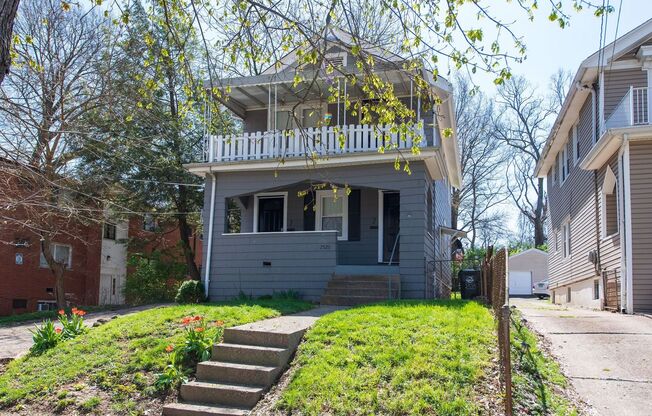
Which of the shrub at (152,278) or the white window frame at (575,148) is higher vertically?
the white window frame at (575,148)

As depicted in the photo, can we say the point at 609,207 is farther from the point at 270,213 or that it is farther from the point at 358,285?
the point at 270,213

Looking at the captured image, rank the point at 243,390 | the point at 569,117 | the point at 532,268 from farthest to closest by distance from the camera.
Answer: the point at 532,268
the point at 569,117
the point at 243,390

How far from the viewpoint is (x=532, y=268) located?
43562 millimetres

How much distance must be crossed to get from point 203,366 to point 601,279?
11520 millimetres

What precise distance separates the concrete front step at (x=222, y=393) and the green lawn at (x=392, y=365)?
457 mm

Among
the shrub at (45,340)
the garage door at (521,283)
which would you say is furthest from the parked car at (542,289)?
the shrub at (45,340)

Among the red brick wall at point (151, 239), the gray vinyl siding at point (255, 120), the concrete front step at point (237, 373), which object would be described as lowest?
the concrete front step at point (237, 373)

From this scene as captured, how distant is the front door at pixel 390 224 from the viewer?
1612 cm

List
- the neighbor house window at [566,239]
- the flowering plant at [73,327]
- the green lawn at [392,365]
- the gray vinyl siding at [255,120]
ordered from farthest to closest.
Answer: the neighbor house window at [566,239] → the gray vinyl siding at [255,120] → the flowering plant at [73,327] → the green lawn at [392,365]

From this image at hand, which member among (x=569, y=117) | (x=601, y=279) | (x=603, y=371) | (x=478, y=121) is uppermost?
(x=478, y=121)

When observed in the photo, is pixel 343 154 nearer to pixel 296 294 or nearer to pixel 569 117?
pixel 296 294

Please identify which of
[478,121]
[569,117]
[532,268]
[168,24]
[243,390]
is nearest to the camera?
[168,24]

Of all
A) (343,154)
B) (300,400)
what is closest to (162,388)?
(300,400)

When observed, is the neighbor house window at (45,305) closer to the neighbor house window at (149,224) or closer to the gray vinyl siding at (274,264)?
the neighbor house window at (149,224)
